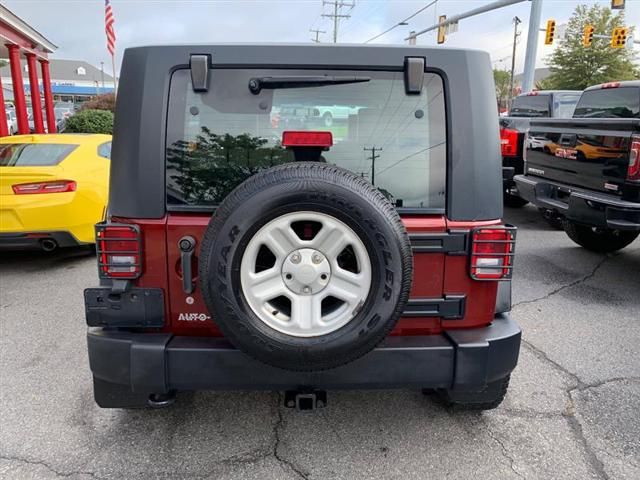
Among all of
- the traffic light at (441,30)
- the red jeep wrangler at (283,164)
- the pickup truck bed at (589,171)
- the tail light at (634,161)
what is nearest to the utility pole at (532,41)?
the traffic light at (441,30)

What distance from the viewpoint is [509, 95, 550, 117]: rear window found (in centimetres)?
1017

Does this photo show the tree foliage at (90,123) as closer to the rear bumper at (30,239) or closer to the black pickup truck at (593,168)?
the rear bumper at (30,239)

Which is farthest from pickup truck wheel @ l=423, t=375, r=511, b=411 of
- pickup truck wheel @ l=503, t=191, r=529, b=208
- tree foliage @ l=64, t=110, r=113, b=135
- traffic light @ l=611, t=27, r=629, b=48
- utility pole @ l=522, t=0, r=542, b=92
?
traffic light @ l=611, t=27, r=629, b=48

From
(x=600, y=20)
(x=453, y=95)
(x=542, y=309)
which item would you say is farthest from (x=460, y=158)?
(x=600, y=20)

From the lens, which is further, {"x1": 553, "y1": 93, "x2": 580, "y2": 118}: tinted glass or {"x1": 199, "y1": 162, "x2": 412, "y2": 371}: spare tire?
{"x1": 553, "y1": 93, "x2": 580, "y2": 118}: tinted glass

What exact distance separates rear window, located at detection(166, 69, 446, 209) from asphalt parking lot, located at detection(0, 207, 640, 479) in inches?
50.6

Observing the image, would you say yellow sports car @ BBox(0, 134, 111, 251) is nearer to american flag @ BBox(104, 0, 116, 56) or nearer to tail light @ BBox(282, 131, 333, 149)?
tail light @ BBox(282, 131, 333, 149)

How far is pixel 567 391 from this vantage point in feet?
10.9

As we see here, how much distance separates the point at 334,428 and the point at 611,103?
5.68m

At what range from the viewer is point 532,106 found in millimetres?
10461

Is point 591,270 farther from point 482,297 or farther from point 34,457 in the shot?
point 34,457

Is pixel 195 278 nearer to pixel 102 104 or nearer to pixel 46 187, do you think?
pixel 46 187

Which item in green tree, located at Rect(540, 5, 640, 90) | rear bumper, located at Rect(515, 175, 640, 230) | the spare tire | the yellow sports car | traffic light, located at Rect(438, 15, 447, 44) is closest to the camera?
the spare tire

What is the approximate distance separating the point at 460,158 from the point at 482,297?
2.21 feet
